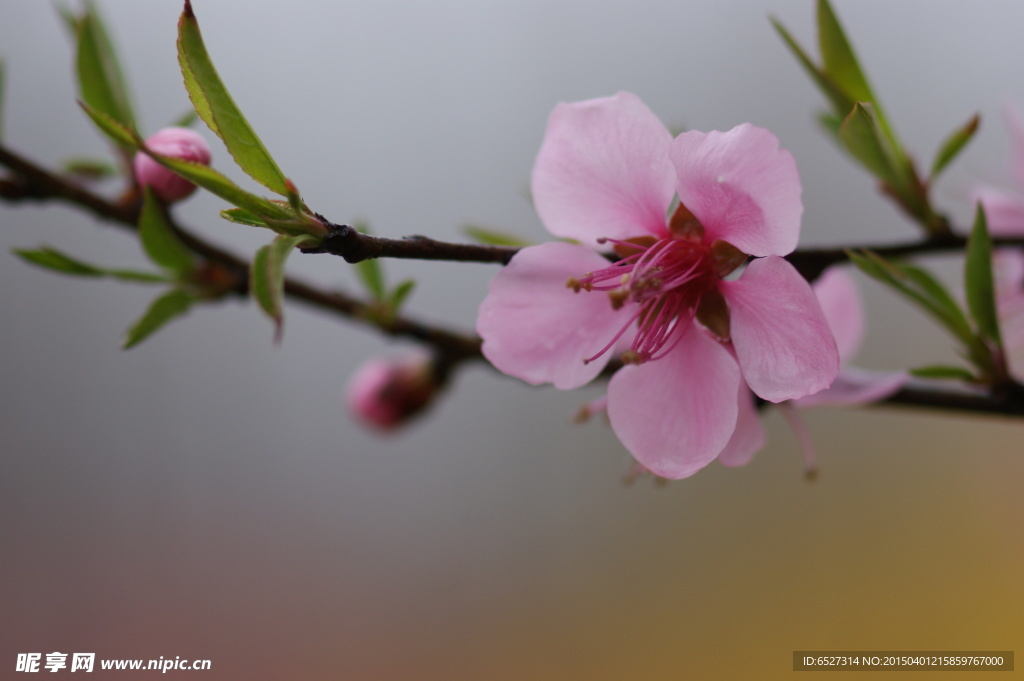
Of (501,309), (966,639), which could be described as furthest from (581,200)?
(966,639)

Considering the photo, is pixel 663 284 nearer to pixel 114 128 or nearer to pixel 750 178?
pixel 750 178

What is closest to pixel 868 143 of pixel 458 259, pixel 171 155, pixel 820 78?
pixel 820 78

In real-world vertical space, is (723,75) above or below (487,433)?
above

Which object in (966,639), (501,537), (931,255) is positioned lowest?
(966,639)

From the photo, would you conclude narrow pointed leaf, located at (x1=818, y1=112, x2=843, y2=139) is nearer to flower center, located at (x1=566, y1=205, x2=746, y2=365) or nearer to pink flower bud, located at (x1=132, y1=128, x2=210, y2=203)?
flower center, located at (x1=566, y1=205, x2=746, y2=365)

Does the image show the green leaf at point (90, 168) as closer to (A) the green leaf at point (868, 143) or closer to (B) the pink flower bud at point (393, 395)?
(B) the pink flower bud at point (393, 395)

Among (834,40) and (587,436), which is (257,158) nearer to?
(834,40)

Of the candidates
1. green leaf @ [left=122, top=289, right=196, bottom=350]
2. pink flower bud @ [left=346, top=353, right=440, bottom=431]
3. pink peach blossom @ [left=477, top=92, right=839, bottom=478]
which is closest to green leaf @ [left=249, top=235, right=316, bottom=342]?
pink peach blossom @ [left=477, top=92, right=839, bottom=478]
